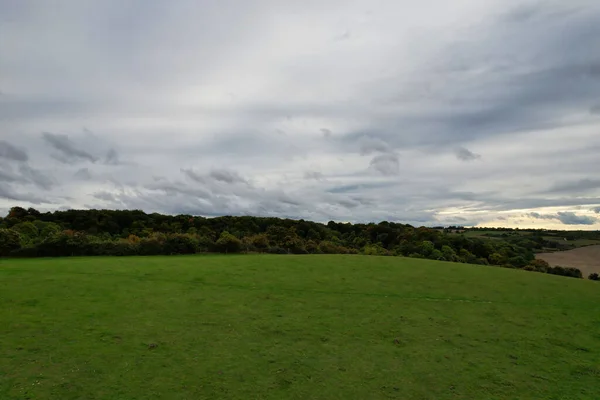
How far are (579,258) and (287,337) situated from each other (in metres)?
44.7

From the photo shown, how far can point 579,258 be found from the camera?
41031 mm

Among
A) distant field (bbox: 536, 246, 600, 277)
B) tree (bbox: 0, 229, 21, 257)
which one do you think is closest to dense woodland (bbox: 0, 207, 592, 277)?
tree (bbox: 0, 229, 21, 257)

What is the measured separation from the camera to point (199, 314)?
33.2 feet

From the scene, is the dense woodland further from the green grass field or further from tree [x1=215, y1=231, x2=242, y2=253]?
the green grass field

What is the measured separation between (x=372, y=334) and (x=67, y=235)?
22.6 meters

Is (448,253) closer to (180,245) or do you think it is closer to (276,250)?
(276,250)

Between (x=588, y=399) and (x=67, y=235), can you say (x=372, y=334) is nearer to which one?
(x=588, y=399)

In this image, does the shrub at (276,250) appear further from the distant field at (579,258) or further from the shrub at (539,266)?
the distant field at (579,258)

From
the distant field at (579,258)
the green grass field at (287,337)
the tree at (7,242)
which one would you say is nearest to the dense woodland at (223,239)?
the tree at (7,242)

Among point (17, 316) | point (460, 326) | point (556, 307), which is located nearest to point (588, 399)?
point (460, 326)

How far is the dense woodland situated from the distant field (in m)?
1.97

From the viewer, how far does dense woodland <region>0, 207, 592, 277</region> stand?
24453 mm

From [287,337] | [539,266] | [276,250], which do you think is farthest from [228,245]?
[539,266]

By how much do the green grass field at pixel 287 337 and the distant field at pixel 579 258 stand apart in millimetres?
26130
